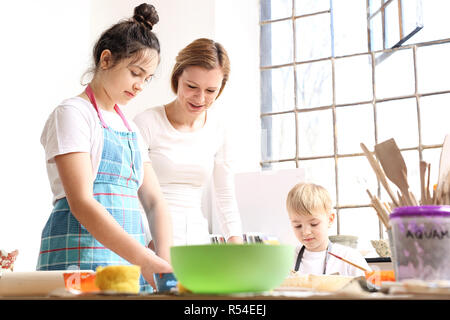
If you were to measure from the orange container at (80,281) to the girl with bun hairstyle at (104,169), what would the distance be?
212mm

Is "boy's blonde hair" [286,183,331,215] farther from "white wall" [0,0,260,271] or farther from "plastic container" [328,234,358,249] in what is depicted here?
"white wall" [0,0,260,271]

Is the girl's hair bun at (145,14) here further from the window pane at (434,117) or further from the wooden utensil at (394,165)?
the window pane at (434,117)

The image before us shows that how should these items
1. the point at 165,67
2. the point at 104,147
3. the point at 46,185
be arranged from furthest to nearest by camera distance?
the point at 165,67 < the point at 46,185 < the point at 104,147

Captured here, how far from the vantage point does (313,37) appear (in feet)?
11.9

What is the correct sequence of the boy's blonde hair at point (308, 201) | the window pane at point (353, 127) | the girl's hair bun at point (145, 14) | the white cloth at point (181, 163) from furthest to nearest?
the window pane at point (353, 127) < the boy's blonde hair at point (308, 201) < the white cloth at point (181, 163) < the girl's hair bun at point (145, 14)

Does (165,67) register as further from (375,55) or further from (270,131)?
(375,55)

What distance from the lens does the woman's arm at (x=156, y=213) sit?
1361 millimetres

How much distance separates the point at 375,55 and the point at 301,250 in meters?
1.67

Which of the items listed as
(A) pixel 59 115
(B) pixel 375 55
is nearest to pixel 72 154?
(A) pixel 59 115

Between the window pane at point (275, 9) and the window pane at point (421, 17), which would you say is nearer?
the window pane at point (421, 17)

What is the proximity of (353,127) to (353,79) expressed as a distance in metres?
0.29

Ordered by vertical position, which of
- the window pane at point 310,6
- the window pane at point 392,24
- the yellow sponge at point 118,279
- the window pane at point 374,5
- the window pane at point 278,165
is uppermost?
the window pane at point 310,6

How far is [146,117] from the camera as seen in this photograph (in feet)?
6.40

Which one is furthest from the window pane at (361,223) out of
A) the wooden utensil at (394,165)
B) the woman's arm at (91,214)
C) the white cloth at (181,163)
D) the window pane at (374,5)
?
the wooden utensil at (394,165)
